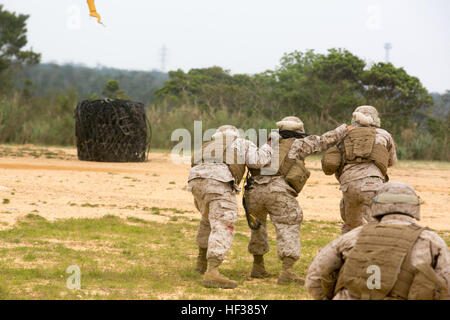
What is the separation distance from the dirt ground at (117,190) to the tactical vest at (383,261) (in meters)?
6.89

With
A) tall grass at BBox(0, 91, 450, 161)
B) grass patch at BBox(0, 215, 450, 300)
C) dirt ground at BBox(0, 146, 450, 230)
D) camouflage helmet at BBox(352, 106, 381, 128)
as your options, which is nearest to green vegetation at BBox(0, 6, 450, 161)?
tall grass at BBox(0, 91, 450, 161)

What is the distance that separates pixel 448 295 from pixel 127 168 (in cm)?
1595

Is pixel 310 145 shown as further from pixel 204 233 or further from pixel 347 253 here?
pixel 347 253

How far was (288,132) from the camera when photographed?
7.60 metres

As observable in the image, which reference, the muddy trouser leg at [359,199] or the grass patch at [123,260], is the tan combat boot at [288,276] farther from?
the muddy trouser leg at [359,199]

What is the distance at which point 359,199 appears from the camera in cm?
754

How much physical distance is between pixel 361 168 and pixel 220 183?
1675 millimetres

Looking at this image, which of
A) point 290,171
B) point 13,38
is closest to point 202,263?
point 290,171

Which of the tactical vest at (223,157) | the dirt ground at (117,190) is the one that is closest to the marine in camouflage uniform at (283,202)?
the tactical vest at (223,157)

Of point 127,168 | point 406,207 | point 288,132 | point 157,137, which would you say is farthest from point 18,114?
point 406,207

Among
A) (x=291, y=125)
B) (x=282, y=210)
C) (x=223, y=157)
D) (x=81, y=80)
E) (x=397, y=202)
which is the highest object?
(x=81, y=80)

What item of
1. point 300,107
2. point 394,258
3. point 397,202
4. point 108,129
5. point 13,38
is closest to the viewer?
point 394,258

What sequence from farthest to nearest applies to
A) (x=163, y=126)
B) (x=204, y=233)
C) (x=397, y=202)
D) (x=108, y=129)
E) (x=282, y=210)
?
(x=163, y=126)
(x=108, y=129)
(x=204, y=233)
(x=282, y=210)
(x=397, y=202)

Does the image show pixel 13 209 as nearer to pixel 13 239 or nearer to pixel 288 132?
pixel 13 239
